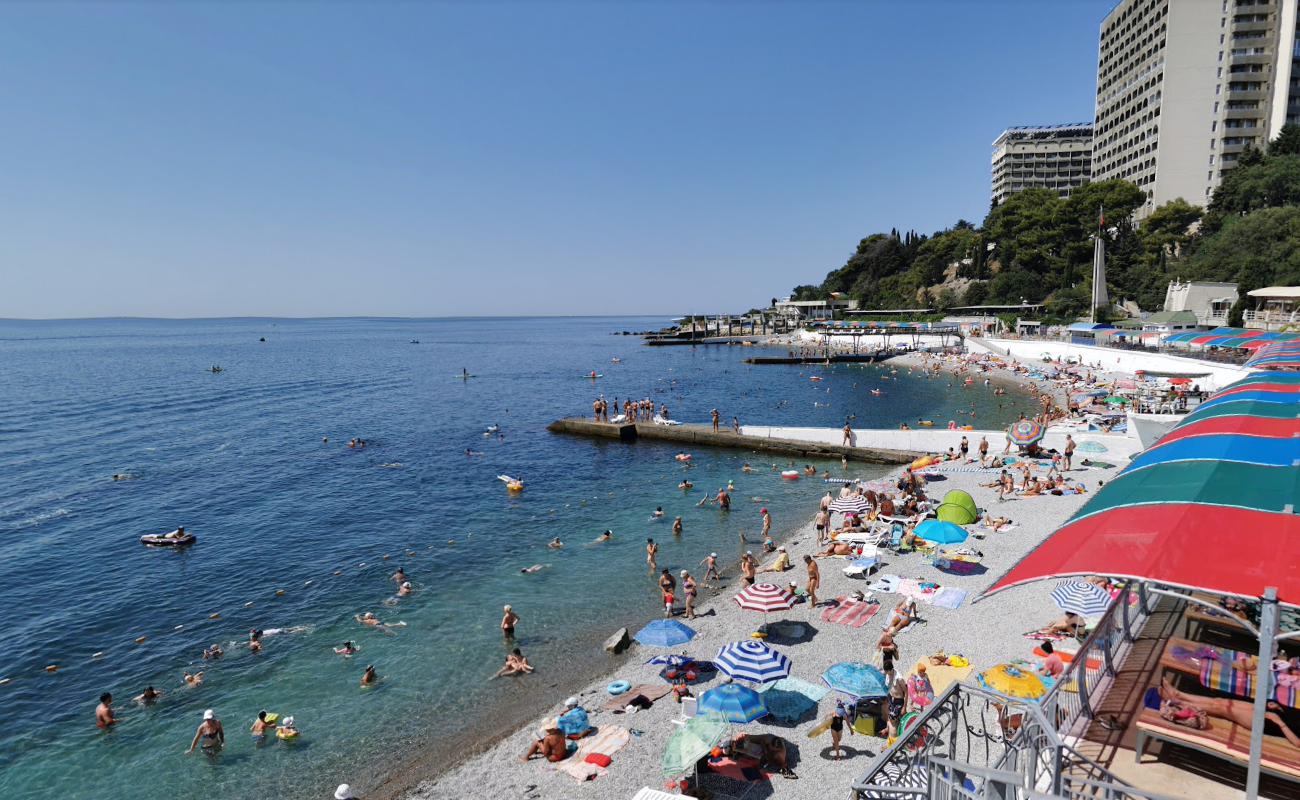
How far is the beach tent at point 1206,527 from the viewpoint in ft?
19.3

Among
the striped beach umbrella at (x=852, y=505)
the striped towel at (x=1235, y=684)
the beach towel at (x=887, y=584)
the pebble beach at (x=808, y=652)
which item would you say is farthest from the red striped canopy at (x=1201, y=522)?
the striped beach umbrella at (x=852, y=505)

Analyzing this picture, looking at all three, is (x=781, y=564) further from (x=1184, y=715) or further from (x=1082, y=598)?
(x=1184, y=715)

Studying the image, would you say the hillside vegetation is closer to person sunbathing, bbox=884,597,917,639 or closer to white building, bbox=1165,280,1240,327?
white building, bbox=1165,280,1240,327

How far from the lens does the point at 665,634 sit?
16500mm

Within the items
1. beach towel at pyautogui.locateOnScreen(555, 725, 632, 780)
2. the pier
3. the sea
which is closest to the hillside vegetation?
the pier

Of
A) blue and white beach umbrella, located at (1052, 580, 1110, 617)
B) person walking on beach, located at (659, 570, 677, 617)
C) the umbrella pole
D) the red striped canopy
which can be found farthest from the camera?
person walking on beach, located at (659, 570, 677, 617)

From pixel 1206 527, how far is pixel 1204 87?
11583 cm

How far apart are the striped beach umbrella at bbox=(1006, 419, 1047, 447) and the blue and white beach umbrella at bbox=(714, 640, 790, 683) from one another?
22.9 meters

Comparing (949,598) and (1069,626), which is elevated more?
(1069,626)

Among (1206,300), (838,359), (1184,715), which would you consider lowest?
(838,359)

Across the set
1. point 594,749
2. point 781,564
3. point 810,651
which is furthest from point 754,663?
point 781,564

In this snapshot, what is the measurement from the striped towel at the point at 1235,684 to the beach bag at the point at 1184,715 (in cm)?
77

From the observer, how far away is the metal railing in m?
5.53

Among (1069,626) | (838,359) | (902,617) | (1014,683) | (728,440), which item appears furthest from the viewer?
(838,359)
